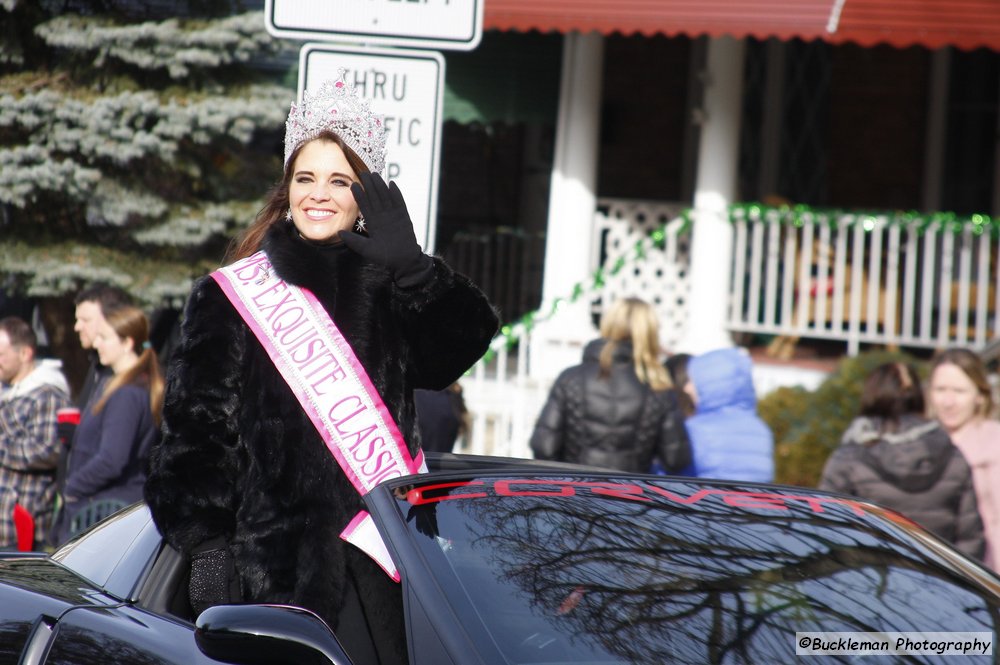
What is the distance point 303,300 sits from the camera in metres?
3.31

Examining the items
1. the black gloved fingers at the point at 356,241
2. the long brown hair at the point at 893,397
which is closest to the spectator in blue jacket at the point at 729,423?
the long brown hair at the point at 893,397

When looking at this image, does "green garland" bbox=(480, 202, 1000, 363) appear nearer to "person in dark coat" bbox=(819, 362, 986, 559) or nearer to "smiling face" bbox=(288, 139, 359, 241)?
"person in dark coat" bbox=(819, 362, 986, 559)

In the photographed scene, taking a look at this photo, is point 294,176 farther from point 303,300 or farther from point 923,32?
point 923,32

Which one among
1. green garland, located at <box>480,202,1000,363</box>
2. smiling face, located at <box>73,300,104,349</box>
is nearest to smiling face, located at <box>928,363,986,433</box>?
smiling face, located at <box>73,300,104,349</box>

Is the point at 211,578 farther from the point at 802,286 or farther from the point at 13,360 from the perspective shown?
the point at 802,286

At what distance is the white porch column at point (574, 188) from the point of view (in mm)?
10547

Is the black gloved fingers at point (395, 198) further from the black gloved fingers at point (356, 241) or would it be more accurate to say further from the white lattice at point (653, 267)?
the white lattice at point (653, 267)

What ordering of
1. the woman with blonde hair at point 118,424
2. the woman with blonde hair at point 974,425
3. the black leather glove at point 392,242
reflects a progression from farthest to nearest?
the woman with blonde hair at point 118,424
the woman with blonde hair at point 974,425
the black leather glove at point 392,242

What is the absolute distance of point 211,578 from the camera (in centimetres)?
311

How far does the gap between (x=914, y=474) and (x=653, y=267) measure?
568 centimetres

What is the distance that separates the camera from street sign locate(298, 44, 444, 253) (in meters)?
4.59

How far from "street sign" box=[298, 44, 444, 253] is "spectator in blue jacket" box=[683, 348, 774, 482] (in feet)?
6.01

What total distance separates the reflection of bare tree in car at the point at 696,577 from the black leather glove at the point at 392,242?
0.73 m

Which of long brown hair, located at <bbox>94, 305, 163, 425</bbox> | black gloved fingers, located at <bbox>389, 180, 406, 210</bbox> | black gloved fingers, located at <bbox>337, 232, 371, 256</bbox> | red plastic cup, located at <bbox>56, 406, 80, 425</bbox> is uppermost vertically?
black gloved fingers, located at <bbox>389, 180, 406, 210</bbox>
